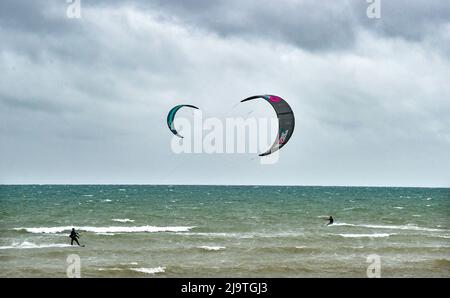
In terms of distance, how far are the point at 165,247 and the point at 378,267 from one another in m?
13.0

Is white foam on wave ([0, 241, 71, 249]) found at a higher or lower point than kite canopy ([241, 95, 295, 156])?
lower

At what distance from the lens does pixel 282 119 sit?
2655cm

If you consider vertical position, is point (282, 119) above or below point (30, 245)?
above

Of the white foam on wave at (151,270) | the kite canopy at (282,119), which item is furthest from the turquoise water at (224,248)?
the kite canopy at (282,119)

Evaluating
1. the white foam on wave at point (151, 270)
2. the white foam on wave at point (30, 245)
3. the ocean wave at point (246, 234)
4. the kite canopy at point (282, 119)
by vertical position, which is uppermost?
the kite canopy at point (282, 119)

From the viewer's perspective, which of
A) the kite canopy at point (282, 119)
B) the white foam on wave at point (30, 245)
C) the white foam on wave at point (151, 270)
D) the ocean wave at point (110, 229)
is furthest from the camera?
the ocean wave at point (110, 229)

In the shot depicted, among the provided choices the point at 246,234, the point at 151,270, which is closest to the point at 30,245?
the point at 151,270

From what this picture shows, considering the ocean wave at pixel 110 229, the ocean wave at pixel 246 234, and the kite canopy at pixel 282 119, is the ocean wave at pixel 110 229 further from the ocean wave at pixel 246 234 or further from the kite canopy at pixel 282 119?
the kite canopy at pixel 282 119

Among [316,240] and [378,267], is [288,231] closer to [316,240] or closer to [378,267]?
[316,240]

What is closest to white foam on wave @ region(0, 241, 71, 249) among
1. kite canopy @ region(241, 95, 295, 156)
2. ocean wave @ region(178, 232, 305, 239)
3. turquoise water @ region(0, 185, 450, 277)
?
turquoise water @ region(0, 185, 450, 277)

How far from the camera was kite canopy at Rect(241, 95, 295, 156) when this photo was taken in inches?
1026

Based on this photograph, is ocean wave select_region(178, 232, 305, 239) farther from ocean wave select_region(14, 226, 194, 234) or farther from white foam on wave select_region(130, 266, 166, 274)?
white foam on wave select_region(130, 266, 166, 274)

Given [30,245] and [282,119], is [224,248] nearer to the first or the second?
[282,119]

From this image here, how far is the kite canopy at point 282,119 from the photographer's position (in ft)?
85.5
